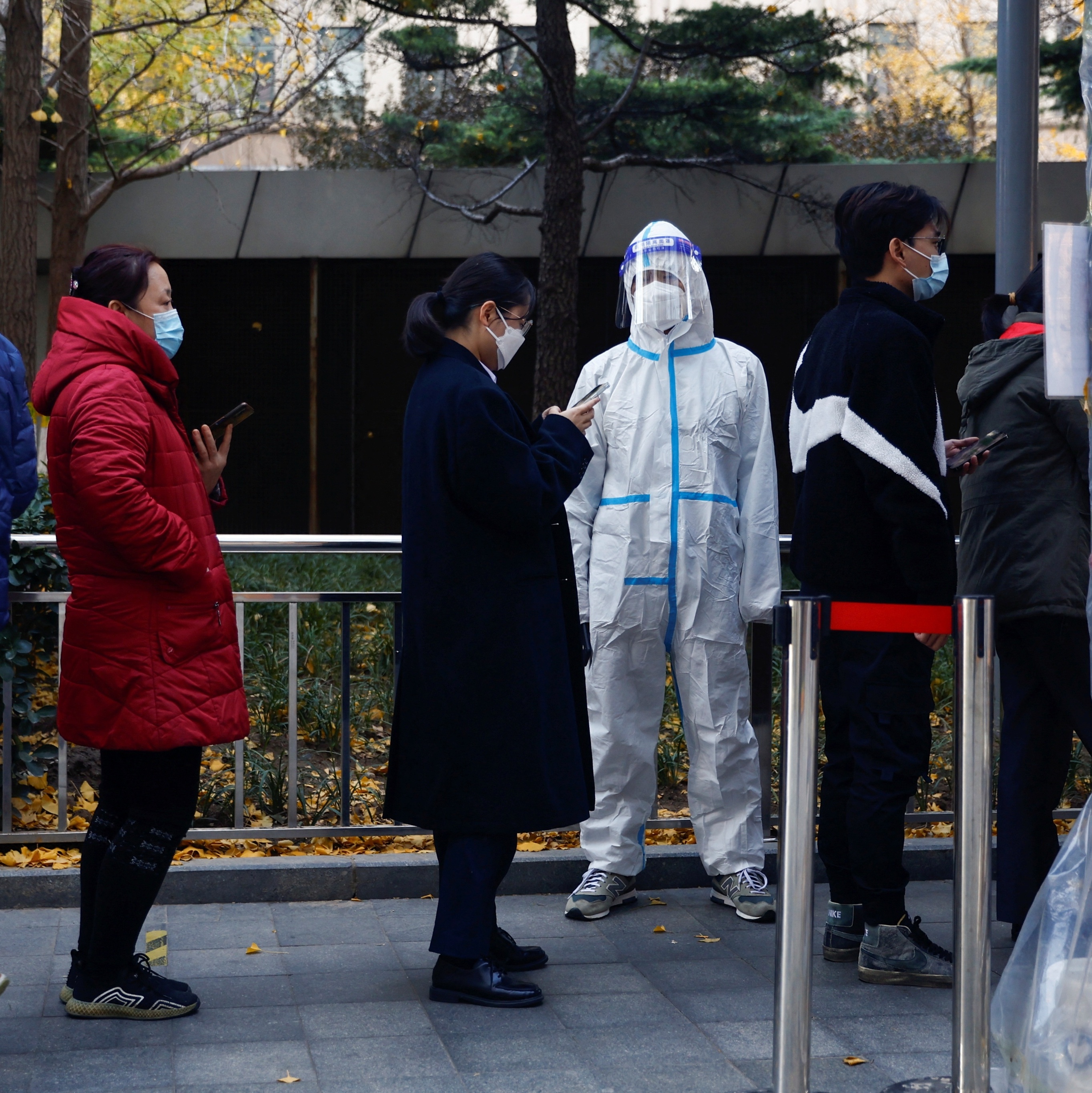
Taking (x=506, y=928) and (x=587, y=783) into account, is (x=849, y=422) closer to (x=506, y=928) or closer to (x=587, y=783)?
(x=587, y=783)

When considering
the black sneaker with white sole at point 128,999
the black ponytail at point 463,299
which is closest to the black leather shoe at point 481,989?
the black sneaker with white sole at point 128,999

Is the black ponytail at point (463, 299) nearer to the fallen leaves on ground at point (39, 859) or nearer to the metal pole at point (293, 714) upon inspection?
the metal pole at point (293, 714)

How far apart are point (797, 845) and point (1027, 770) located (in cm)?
160

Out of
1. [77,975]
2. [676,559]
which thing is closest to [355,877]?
[77,975]

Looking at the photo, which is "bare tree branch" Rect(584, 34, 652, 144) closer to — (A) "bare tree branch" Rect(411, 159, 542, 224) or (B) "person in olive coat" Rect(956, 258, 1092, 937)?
(A) "bare tree branch" Rect(411, 159, 542, 224)

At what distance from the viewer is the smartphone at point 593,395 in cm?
388

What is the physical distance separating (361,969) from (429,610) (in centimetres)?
112

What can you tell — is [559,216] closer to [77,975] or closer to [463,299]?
[463,299]

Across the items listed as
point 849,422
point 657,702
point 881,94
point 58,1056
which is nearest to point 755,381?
point 849,422

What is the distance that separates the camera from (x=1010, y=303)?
169 inches

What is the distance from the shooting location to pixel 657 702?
4520mm

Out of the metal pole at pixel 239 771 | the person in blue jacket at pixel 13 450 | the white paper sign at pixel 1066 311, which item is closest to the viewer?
the white paper sign at pixel 1066 311

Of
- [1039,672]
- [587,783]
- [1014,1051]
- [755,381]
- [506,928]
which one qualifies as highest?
[755,381]

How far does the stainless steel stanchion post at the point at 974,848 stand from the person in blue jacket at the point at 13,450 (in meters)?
2.81
